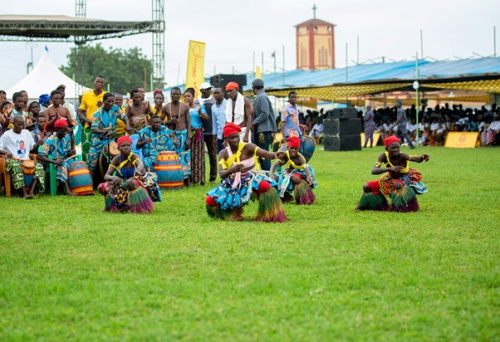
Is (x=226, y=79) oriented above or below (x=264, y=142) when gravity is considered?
above

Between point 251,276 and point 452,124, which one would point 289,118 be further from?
point 452,124

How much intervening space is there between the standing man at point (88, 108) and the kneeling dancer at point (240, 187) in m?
5.71

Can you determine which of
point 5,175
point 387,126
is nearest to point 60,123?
point 5,175

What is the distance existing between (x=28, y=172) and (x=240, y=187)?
19.4 feet

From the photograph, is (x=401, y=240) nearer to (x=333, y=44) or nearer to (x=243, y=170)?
(x=243, y=170)

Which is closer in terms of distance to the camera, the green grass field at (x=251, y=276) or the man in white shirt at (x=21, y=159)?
the green grass field at (x=251, y=276)

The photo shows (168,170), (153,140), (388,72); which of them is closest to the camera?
(153,140)

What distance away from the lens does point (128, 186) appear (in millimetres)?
11961

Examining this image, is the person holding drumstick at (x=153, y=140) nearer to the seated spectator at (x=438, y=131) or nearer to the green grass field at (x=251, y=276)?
the green grass field at (x=251, y=276)

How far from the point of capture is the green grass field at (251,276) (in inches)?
224

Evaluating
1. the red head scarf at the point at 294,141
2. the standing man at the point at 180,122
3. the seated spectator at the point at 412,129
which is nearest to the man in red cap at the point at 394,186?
the red head scarf at the point at 294,141

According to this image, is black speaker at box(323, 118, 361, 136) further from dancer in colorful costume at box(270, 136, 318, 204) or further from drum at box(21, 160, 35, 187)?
dancer in colorful costume at box(270, 136, 318, 204)

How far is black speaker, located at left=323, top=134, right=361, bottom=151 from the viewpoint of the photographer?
33.3 m

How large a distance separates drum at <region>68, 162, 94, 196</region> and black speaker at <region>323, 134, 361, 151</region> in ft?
63.6
